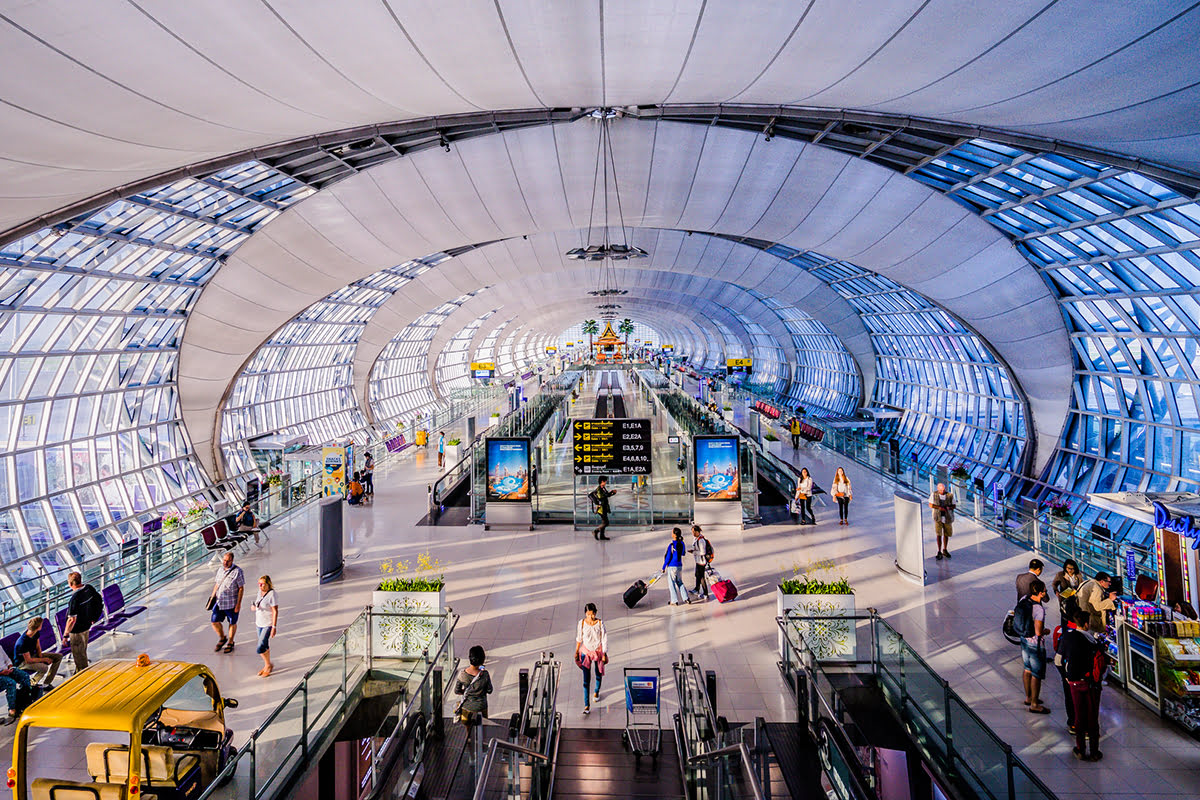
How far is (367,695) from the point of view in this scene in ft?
24.3

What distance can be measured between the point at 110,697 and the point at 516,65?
1101cm

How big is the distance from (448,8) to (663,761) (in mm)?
10211

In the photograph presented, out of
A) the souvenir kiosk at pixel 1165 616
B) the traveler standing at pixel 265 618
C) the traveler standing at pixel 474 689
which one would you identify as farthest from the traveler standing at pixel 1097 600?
the traveler standing at pixel 265 618

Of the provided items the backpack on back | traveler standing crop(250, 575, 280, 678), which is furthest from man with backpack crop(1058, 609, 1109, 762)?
traveler standing crop(250, 575, 280, 678)

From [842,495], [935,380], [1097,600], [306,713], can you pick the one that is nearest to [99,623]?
[306,713]

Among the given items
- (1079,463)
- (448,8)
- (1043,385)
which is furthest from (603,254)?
(1079,463)

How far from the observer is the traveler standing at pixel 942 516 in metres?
12.5

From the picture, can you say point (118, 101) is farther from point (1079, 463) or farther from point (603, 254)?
point (1079, 463)

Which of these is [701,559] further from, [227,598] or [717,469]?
[227,598]

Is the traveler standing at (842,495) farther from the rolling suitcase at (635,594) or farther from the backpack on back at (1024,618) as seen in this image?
the backpack on back at (1024,618)

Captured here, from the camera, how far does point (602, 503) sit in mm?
15102

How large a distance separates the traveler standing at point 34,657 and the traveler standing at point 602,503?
971 centimetres

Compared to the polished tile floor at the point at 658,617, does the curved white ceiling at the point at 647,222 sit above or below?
above

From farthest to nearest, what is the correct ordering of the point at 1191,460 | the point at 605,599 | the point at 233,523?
1. the point at 1191,460
2. the point at 233,523
3. the point at 605,599
